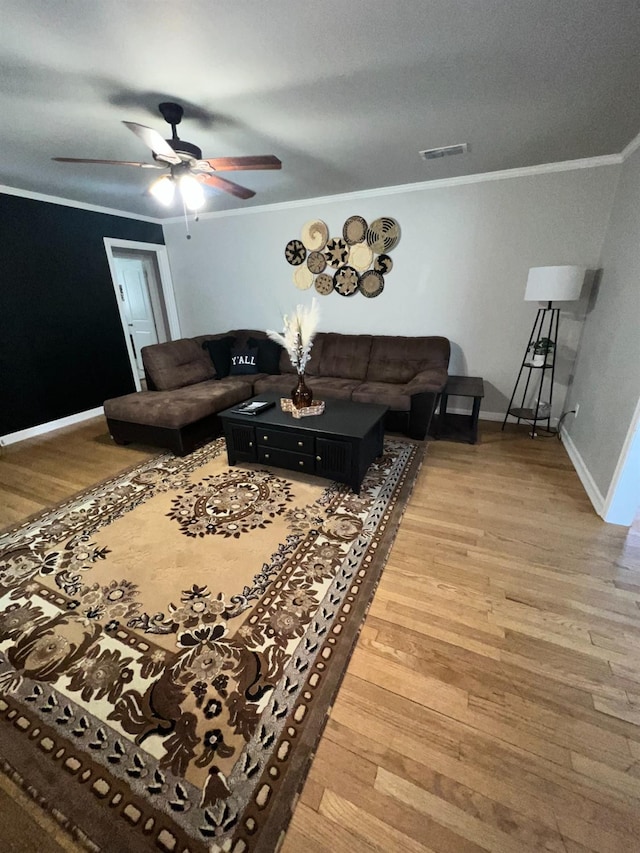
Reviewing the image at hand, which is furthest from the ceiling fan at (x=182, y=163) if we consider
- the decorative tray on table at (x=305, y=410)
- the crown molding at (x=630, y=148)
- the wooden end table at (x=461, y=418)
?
the crown molding at (x=630, y=148)

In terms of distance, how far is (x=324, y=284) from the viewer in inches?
168

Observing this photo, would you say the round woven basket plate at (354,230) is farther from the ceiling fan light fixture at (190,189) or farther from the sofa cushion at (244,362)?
the ceiling fan light fixture at (190,189)

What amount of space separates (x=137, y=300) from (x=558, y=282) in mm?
5742

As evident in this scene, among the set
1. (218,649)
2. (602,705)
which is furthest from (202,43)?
(602,705)

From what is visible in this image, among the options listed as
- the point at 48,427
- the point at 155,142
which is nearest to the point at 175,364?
the point at 48,427

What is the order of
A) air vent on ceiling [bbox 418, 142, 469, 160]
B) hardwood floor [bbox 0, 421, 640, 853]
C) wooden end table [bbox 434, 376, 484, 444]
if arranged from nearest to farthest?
hardwood floor [bbox 0, 421, 640, 853] < air vent on ceiling [bbox 418, 142, 469, 160] < wooden end table [bbox 434, 376, 484, 444]

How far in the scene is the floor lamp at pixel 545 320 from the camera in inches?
108

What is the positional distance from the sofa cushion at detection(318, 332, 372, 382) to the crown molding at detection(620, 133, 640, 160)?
254 cm

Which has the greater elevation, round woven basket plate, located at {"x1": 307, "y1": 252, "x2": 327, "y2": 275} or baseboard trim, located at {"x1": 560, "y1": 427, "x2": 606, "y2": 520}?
round woven basket plate, located at {"x1": 307, "y1": 252, "x2": 327, "y2": 275}

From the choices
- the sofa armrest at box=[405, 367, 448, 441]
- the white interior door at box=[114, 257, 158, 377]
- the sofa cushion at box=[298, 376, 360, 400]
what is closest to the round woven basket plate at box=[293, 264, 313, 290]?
the sofa cushion at box=[298, 376, 360, 400]

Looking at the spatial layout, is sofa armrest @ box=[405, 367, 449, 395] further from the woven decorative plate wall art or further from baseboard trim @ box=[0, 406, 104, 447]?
baseboard trim @ box=[0, 406, 104, 447]

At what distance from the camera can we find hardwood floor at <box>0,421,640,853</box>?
0.96 metres

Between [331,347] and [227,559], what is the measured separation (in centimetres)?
295

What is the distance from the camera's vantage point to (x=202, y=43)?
152 centimetres
